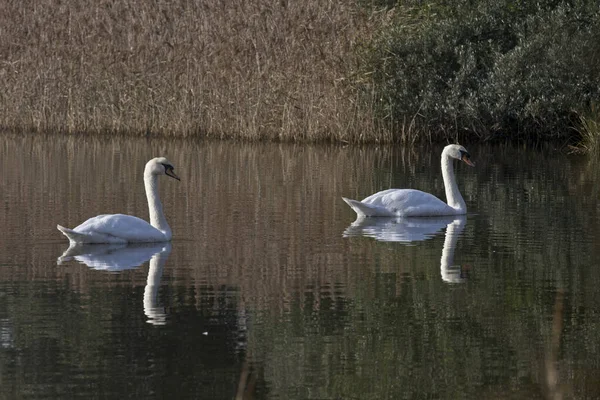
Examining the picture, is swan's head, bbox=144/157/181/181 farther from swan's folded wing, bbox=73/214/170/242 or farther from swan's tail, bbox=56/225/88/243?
swan's tail, bbox=56/225/88/243

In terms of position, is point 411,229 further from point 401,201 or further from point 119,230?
point 119,230

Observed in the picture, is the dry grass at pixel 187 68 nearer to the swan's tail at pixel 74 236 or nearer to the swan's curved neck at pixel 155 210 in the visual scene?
the swan's curved neck at pixel 155 210

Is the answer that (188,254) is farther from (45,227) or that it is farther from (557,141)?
(557,141)

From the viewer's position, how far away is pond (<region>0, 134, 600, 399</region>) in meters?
6.91

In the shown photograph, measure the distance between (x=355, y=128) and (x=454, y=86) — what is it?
6.34 ft

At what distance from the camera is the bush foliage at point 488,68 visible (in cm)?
2403

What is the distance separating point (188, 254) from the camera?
11.1 m

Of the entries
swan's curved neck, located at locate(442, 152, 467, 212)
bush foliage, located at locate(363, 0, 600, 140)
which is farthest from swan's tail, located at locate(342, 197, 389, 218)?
bush foliage, located at locate(363, 0, 600, 140)

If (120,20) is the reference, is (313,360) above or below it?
below

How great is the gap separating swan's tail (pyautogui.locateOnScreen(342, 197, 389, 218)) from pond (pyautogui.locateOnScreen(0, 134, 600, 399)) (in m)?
0.16

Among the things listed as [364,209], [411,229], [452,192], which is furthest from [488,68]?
[411,229]

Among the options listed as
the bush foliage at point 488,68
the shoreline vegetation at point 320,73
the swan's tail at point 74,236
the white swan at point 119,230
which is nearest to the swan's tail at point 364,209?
the white swan at point 119,230

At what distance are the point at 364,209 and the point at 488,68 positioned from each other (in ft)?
37.5

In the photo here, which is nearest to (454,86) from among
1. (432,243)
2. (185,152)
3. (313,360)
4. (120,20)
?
(185,152)
